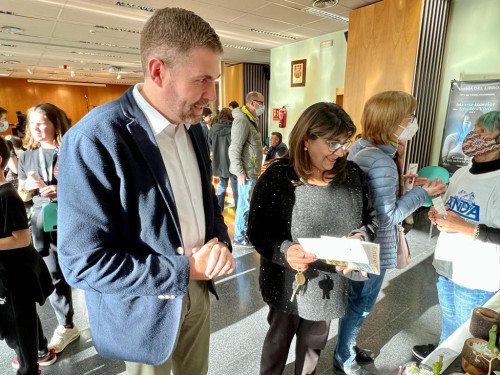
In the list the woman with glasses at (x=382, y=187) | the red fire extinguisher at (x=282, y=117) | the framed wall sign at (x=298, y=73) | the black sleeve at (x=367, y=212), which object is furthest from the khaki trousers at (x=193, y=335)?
the red fire extinguisher at (x=282, y=117)

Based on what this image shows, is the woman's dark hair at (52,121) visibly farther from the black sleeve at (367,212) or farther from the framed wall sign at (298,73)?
the framed wall sign at (298,73)

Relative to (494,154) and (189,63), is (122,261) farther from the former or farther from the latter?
(494,154)

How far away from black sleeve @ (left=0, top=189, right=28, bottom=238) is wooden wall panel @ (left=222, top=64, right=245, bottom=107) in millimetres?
9879

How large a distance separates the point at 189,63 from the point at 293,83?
7.96m

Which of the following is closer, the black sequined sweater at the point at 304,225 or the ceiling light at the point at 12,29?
the black sequined sweater at the point at 304,225

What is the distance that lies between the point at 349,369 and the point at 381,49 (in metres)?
5.04

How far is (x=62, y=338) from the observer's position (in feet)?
6.89

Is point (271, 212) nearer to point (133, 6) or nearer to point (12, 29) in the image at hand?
point (133, 6)

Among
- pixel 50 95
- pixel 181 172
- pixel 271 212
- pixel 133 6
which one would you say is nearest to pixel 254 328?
pixel 271 212

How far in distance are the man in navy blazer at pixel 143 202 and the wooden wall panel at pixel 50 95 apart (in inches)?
846

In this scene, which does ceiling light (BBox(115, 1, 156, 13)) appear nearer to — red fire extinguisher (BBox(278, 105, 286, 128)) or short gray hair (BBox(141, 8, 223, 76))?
red fire extinguisher (BBox(278, 105, 286, 128))

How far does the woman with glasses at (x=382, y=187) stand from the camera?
5.16ft

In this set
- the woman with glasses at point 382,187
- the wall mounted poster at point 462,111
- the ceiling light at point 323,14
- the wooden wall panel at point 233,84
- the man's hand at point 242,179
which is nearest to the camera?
the woman with glasses at point 382,187

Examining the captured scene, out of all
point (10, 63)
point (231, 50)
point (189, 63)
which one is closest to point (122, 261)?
point (189, 63)
